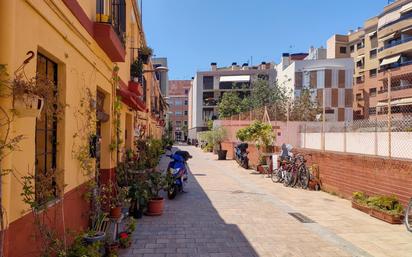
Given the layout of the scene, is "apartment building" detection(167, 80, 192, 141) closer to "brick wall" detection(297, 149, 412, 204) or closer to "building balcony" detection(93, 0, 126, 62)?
"brick wall" detection(297, 149, 412, 204)

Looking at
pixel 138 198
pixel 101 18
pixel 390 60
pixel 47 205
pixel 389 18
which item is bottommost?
pixel 138 198

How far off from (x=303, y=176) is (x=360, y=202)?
368cm

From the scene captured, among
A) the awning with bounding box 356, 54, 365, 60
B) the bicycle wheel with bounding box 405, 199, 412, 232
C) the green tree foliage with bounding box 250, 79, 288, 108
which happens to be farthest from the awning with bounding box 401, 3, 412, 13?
the bicycle wheel with bounding box 405, 199, 412, 232

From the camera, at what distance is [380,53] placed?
45.6 metres

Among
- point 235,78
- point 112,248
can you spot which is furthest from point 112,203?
point 235,78

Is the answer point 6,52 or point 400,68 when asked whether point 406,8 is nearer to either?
point 400,68

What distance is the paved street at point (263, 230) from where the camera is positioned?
5.84 m

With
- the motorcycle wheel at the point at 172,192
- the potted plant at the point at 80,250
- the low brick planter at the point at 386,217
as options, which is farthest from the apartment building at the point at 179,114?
the potted plant at the point at 80,250

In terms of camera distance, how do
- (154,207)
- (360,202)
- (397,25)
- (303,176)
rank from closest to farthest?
(154,207) → (360,202) → (303,176) → (397,25)

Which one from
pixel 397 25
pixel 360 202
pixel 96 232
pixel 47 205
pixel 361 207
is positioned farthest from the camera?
pixel 397 25

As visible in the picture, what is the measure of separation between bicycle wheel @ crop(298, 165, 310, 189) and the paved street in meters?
1.49

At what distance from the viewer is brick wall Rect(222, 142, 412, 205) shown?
8102 mm

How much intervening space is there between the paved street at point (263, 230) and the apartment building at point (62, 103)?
1.61 meters

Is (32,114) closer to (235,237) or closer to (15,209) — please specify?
(15,209)
